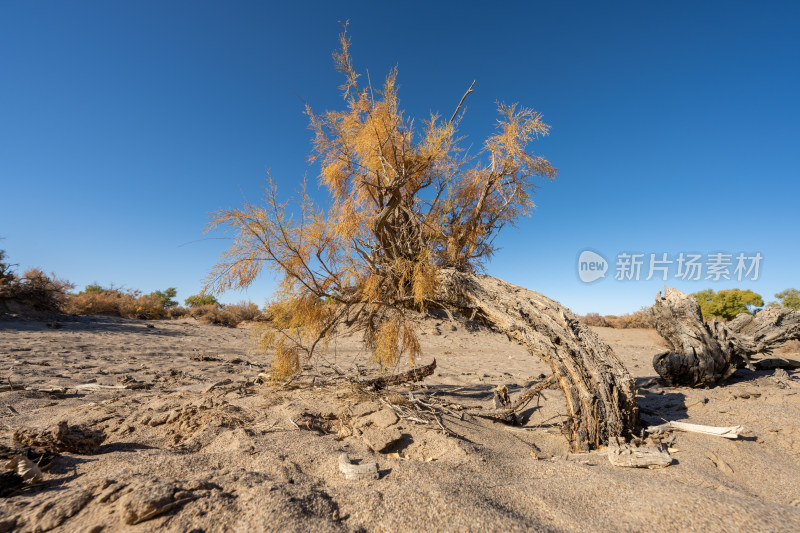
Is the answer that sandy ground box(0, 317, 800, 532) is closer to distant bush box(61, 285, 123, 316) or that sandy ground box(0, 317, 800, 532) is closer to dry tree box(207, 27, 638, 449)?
dry tree box(207, 27, 638, 449)

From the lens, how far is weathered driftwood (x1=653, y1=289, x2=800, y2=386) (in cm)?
633

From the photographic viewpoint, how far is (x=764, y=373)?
279 inches

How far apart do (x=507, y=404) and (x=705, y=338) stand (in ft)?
15.2

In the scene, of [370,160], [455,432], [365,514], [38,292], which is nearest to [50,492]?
[365,514]

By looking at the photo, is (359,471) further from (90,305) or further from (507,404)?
(90,305)

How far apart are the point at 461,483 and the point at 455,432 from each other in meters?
1.30

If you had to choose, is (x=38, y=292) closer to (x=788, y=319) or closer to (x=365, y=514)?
(x=365, y=514)

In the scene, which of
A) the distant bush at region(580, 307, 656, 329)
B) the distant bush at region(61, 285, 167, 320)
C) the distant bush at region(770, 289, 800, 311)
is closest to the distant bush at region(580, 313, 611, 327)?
the distant bush at region(580, 307, 656, 329)

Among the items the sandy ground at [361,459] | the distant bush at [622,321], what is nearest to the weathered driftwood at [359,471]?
the sandy ground at [361,459]

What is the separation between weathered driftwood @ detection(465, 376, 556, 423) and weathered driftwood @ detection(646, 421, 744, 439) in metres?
1.26

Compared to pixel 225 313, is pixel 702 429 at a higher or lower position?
lower

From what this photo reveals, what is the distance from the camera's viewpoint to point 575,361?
385cm

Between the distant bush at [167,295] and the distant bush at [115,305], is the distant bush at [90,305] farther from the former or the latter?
the distant bush at [167,295]

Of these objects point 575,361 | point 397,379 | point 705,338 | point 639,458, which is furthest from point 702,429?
point 397,379
